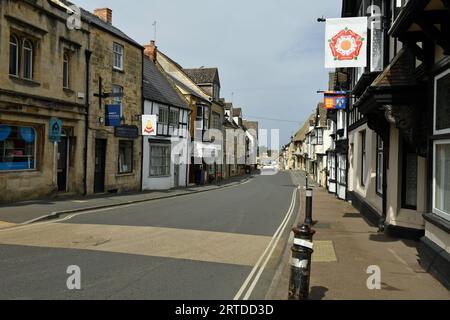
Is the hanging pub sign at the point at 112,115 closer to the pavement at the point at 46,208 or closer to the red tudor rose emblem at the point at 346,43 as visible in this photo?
the pavement at the point at 46,208

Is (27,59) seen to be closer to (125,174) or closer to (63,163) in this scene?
(63,163)

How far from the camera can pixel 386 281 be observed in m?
6.67

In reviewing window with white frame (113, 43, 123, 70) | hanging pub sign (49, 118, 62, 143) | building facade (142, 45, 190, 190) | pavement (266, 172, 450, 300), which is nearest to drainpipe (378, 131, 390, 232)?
pavement (266, 172, 450, 300)

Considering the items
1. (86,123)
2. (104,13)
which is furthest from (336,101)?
(104,13)

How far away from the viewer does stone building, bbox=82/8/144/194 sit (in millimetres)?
20062

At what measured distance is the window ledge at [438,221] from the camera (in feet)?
21.2

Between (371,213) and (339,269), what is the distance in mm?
6511

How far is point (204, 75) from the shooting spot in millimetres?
45312

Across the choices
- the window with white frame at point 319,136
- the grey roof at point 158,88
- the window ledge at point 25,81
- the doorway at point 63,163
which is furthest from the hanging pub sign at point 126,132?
the window with white frame at point 319,136

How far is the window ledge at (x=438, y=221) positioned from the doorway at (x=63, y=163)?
1571 cm

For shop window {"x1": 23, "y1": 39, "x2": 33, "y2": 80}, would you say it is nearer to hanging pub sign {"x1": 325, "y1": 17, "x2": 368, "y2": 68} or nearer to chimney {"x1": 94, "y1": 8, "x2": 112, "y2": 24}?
chimney {"x1": 94, "y1": 8, "x2": 112, "y2": 24}

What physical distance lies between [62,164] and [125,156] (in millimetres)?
5703

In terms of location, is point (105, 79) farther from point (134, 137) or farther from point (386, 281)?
point (386, 281)

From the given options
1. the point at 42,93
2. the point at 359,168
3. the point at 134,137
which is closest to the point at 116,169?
the point at 134,137
